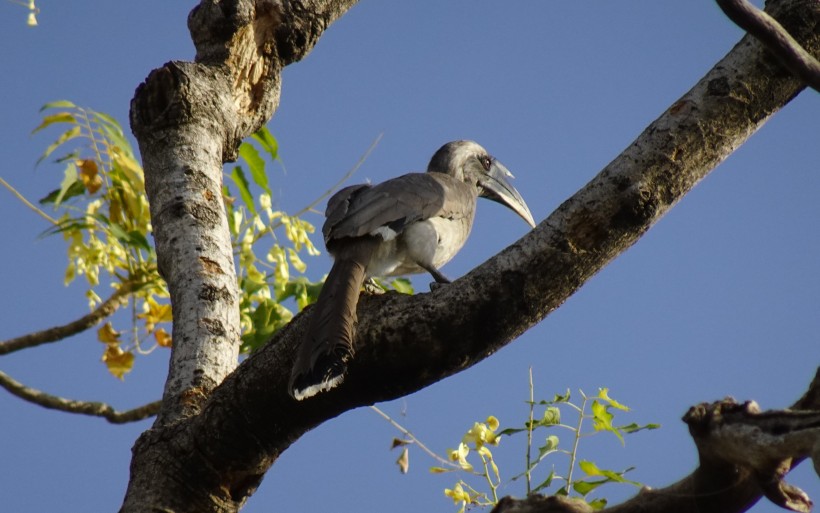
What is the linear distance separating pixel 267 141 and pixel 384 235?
0.66m

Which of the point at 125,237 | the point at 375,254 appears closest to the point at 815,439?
the point at 375,254

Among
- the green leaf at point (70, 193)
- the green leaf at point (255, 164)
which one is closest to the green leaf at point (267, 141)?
the green leaf at point (255, 164)

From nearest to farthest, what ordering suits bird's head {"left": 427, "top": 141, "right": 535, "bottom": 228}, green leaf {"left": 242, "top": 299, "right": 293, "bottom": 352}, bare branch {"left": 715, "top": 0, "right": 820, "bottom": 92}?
bare branch {"left": 715, "top": 0, "right": 820, "bottom": 92}
green leaf {"left": 242, "top": 299, "right": 293, "bottom": 352}
bird's head {"left": 427, "top": 141, "right": 535, "bottom": 228}

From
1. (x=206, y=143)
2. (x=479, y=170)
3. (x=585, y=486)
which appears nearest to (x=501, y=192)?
(x=479, y=170)

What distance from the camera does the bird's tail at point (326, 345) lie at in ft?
8.59

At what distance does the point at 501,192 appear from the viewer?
6.22m

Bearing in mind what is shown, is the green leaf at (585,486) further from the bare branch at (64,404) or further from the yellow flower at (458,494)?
the bare branch at (64,404)

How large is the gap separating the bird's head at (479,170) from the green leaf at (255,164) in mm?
1774

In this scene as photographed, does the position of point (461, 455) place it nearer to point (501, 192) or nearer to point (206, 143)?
point (206, 143)

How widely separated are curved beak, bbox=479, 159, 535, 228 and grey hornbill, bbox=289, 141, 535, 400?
1.80 ft

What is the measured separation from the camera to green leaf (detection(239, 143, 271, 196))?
4434 mm

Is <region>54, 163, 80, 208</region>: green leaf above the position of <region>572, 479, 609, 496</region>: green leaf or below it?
above

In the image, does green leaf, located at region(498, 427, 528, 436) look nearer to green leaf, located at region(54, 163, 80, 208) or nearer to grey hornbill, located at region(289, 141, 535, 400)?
grey hornbill, located at region(289, 141, 535, 400)

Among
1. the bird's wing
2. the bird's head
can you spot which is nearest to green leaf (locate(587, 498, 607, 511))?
the bird's wing
